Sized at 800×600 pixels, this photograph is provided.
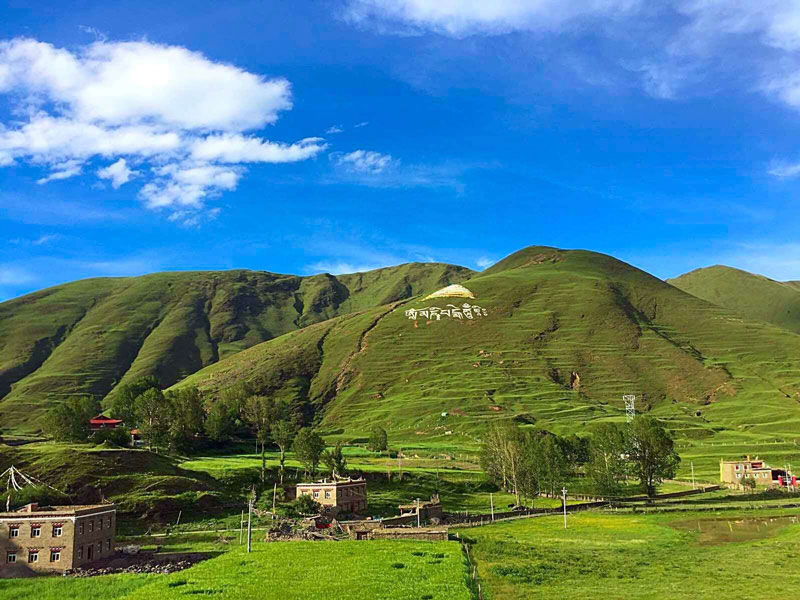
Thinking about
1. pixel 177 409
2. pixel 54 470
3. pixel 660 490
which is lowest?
pixel 660 490

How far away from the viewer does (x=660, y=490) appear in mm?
133625

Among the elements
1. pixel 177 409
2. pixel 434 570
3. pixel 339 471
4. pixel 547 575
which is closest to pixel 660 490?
pixel 339 471

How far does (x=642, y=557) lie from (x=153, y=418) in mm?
126717

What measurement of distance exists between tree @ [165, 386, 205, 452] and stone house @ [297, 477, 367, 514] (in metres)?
58.2

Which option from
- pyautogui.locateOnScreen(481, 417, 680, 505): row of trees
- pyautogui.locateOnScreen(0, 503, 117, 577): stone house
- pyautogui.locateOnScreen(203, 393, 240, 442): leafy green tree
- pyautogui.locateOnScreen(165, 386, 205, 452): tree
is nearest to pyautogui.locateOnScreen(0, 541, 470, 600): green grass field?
pyautogui.locateOnScreen(0, 503, 117, 577): stone house

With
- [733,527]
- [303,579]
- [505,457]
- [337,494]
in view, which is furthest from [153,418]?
[733,527]

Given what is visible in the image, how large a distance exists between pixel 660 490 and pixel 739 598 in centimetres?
9778

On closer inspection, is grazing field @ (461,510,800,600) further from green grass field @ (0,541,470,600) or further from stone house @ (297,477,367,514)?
stone house @ (297,477,367,514)

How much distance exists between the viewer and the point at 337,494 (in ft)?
350

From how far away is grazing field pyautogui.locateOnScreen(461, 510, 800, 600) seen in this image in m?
47.5

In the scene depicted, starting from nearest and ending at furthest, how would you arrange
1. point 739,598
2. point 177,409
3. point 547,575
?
point 739,598 → point 547,575 → point 177,409

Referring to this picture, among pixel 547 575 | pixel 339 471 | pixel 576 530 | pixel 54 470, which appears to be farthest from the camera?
pixel 339 471

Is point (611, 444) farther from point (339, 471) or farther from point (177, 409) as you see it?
Result: point (177, 409)

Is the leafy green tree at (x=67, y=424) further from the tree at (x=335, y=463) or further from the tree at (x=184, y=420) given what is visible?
the tree at (x=335, y=463)
